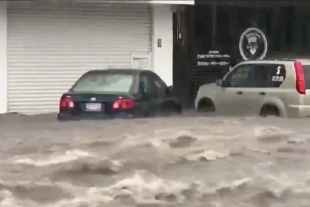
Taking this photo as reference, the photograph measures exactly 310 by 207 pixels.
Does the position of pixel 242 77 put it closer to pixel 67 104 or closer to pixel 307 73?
pixel 307 73

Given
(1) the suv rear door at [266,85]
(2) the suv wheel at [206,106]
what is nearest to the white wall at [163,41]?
(2) the suv wheel at [206,106]

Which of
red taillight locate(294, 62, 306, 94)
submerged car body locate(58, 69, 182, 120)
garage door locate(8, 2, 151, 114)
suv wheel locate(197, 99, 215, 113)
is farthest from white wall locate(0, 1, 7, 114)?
red taillight locate(294, 62, 306, 94)

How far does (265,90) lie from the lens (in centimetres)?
1789

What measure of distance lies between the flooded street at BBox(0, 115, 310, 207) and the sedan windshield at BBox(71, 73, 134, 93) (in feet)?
7.88

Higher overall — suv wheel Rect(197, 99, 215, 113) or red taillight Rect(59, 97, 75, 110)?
red taillight Rect(59, 97, 75, 110)

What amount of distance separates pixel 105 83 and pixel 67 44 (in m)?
6.22

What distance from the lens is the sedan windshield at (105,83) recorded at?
51.4 ft

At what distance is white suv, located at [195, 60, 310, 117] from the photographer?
17297mm

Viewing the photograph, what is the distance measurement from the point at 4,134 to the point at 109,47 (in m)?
9.72

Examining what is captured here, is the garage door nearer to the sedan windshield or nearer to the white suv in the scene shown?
the white suv

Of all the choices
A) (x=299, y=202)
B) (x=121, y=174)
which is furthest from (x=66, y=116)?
(x=299, y=202)

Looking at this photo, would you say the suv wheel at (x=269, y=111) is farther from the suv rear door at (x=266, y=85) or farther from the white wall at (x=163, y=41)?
the white wall at (x=163, y=41)

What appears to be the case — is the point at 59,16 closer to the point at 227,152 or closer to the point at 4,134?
the point at 4,134

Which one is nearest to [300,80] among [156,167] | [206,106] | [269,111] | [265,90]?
[265,90]
